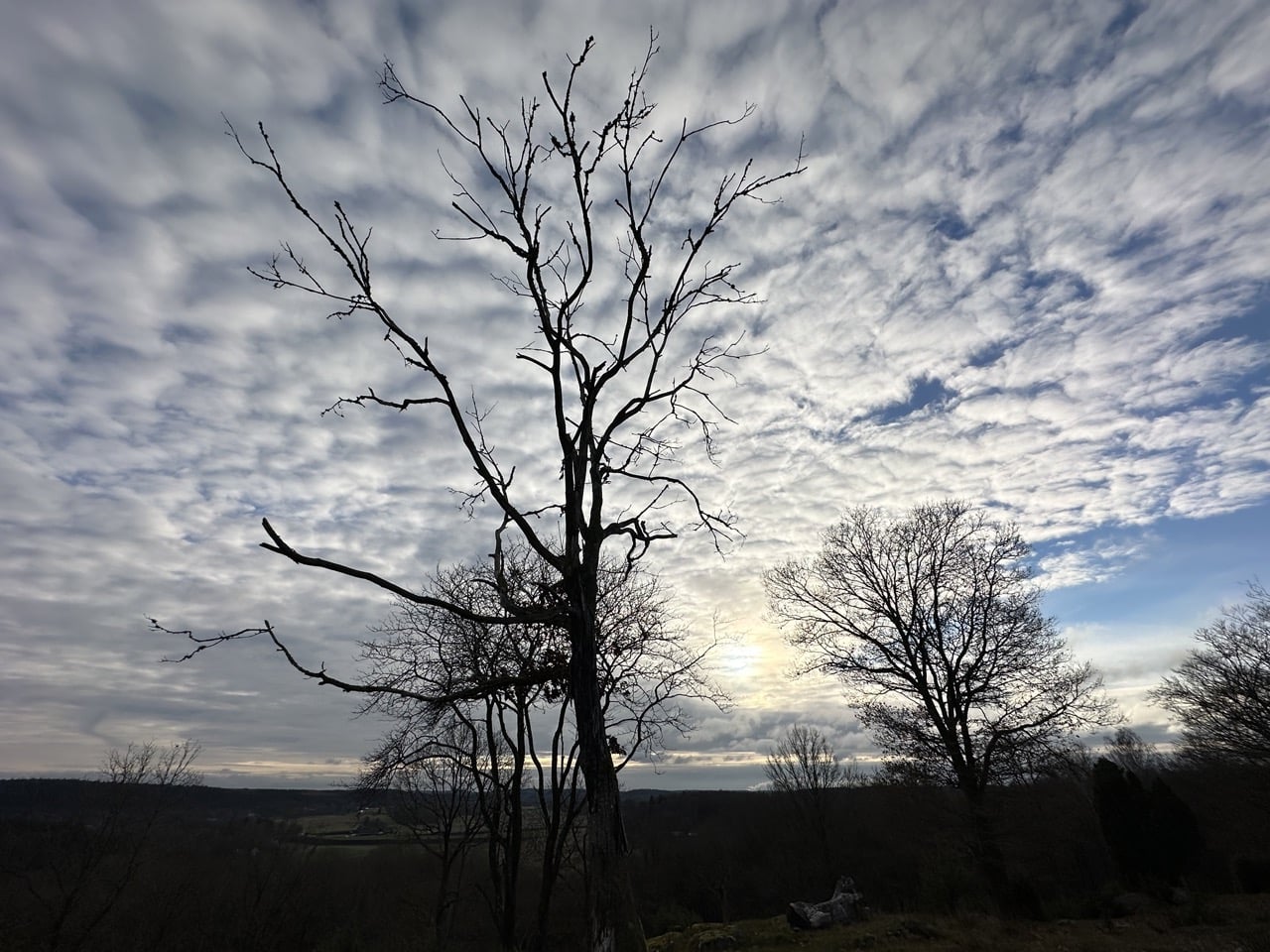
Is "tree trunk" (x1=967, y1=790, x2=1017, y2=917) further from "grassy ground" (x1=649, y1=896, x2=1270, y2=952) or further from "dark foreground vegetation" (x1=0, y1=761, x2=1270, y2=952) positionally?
"grassy ground" (x1=649, y1=896, x2=1270, y2=952)

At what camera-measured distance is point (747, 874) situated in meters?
43.7

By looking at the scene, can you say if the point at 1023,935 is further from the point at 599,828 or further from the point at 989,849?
the point at 599,828

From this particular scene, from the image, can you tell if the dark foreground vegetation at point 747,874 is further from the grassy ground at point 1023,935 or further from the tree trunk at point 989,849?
the tree trunk at point 989,849

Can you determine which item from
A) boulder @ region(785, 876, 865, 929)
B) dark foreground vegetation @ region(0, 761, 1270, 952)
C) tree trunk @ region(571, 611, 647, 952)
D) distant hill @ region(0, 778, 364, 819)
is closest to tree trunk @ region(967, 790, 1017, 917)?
dark foreground vegetation @ region(0, 761, 1270, 952)

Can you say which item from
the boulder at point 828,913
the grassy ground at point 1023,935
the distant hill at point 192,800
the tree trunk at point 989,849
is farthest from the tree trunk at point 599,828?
the boulder at point 828,913

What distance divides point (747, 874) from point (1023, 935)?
3098 cm

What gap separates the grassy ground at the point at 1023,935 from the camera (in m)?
15.3

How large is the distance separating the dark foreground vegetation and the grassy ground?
5.2 inches

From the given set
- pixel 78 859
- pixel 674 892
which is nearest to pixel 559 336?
pixel 78 859

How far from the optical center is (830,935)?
65.8 ft

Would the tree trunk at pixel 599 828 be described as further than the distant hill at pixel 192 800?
No

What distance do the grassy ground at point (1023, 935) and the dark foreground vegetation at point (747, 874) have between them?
0.13 metres

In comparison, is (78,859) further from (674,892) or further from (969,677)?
(969,677)

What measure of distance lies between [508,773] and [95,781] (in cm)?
2700
